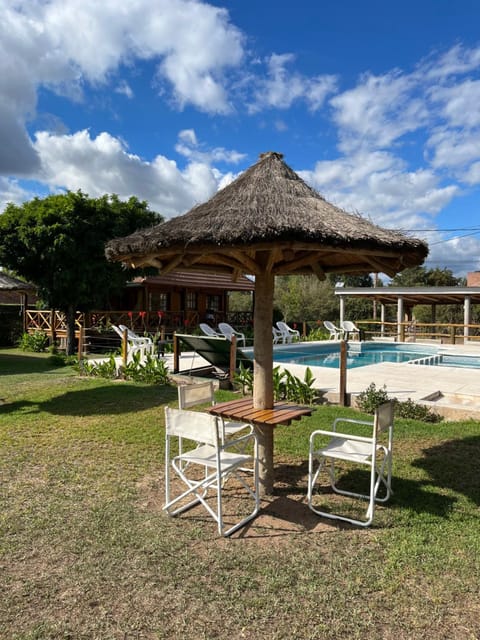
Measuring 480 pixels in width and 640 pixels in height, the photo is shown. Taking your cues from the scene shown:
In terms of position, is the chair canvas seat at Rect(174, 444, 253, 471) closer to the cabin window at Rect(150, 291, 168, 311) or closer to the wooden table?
the wooden table

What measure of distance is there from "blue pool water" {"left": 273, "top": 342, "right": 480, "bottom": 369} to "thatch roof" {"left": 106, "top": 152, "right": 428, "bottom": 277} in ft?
33.7

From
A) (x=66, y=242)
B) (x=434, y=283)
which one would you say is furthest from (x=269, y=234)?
(x=434, y=283)

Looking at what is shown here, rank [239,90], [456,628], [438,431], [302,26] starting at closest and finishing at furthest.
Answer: [456,628] < [438,431] < [302,26] < [239,90]

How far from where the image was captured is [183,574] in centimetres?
293

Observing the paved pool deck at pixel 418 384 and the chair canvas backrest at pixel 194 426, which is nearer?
the chair canvas backrest at pixel 194 426

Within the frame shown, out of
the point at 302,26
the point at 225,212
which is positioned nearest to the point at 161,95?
the point at 302,26

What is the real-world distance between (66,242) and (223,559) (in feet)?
47.0

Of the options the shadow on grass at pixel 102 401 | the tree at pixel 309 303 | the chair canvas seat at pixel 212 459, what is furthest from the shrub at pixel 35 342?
the tree at pixel 309 303

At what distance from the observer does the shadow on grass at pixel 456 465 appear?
4.42m

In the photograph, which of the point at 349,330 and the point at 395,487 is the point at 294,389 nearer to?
the point at 395,487

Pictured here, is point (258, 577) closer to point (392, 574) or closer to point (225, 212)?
point (392, 574)

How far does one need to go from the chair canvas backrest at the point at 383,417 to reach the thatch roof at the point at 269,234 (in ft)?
4.50

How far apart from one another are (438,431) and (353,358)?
39.3ft

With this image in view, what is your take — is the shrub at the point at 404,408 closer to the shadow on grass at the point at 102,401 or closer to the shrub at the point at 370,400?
the shrub at the point at 370,400
